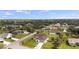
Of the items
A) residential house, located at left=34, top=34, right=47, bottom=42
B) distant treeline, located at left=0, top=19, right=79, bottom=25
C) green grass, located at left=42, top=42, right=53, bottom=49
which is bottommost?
green grass, located at left=42, top=42, right=53, bottom=49

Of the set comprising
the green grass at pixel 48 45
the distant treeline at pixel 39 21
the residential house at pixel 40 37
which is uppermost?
the distant treeline at pixel 39 21

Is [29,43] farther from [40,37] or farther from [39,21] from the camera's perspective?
[39,21]

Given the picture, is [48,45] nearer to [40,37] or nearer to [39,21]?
[40,37]

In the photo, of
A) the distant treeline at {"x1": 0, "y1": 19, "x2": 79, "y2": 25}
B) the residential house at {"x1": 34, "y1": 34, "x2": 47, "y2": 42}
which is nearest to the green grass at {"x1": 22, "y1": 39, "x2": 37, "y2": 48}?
the residential house at {"x1": 34, "y1": 34, "x2": 47, "y2": 42}

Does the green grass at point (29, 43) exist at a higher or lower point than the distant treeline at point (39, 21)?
lower

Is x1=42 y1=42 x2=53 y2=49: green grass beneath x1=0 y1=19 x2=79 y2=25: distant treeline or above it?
beneath

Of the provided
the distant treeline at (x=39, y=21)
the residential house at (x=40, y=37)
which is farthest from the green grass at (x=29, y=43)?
the distant treeline at (x=39, y=21)

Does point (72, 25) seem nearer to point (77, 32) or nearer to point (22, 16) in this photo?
point (77, 32)

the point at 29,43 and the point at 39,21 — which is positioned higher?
the point at 39,21

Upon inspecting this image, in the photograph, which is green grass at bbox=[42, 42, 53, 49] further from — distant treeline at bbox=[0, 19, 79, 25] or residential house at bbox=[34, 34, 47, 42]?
distant treeline at bbox=[0, 19, 79, 25]

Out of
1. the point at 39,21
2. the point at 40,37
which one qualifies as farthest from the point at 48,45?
the point at 39,21

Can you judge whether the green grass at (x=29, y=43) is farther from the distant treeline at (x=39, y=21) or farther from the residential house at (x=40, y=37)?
the distant treeline at (x=39, y=21)
